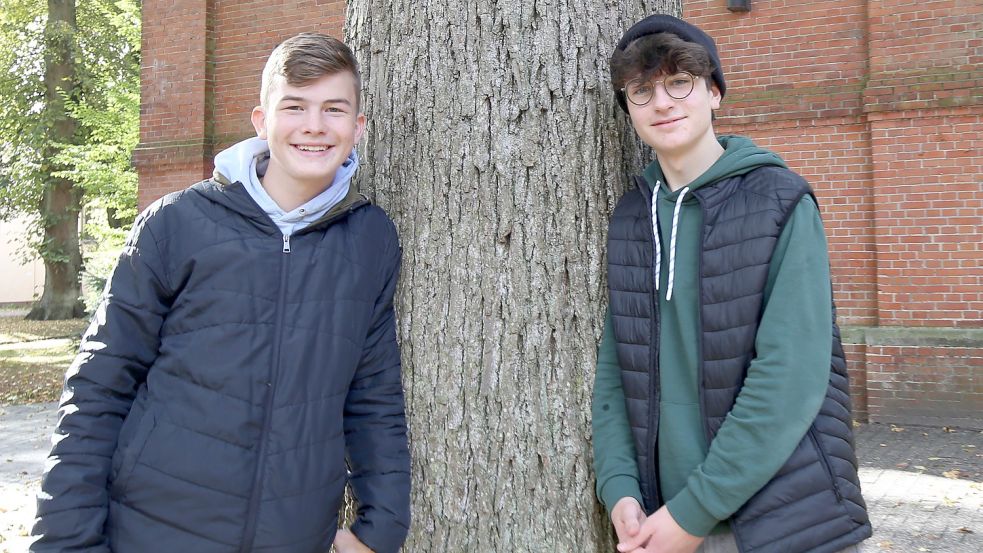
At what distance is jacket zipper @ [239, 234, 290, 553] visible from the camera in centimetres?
175

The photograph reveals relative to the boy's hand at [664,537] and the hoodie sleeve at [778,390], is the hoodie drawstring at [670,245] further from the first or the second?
the boy's hand at [664,537]

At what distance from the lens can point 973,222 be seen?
25.0 ft

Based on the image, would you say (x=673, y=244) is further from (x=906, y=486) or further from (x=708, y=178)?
(x=906, y=486)

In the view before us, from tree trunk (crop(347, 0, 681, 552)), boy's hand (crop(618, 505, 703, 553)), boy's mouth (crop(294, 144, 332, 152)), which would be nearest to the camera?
boy's hand (crop(618, 505, 703, 553))

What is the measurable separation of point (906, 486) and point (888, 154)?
3.49 metres

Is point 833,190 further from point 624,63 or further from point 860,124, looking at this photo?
point 624,63

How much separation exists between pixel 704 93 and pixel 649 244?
39 centimetres

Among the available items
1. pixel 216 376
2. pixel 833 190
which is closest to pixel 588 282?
pixel 216 376

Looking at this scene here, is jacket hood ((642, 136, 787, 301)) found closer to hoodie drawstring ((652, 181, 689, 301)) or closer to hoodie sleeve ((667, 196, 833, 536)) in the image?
hoodie drawstring ((652, 181, 689, 301))

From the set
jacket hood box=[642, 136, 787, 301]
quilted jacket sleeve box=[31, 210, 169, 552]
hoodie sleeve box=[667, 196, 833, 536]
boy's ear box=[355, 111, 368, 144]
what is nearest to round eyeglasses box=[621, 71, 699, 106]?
jacket hood box=[642, 136, 787, 301]

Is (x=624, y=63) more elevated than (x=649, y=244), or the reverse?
(x=624, y=63)

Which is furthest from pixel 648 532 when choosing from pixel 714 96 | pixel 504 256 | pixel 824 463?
pixel 714 96

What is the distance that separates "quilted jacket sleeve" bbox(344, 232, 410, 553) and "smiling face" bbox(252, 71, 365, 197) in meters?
0.27

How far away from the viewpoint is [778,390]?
1688mm
